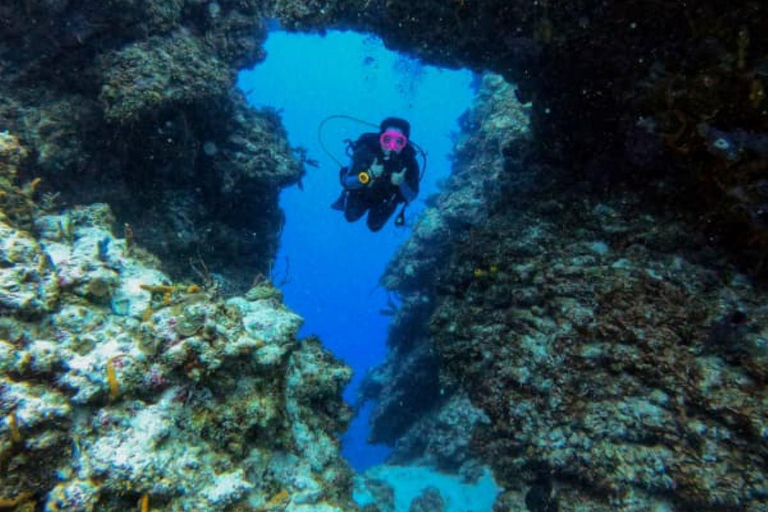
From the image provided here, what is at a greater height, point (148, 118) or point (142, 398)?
point (148, 118)

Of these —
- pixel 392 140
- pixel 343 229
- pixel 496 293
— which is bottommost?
pixel 496 293

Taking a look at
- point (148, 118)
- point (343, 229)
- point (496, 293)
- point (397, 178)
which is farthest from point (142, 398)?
point (343, 229)

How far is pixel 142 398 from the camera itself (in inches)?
124

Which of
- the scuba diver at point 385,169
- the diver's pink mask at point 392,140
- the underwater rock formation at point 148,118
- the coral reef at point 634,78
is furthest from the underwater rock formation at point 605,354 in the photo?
the underwater rock formation at point 148,118

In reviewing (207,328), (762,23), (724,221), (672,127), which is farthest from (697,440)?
(207,328)

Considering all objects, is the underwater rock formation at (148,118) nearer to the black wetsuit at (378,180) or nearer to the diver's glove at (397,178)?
the black wetsuit at (378,180)

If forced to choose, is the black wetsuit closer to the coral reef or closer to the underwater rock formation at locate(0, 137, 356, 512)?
the coral reef

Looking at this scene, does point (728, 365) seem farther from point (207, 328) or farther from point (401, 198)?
point (401, 198)

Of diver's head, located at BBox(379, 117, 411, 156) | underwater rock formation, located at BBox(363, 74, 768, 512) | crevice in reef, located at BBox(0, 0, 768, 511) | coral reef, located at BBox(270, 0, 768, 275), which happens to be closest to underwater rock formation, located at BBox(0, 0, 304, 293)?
crevice in reef, located at BBox(0, 0, 768, 511)

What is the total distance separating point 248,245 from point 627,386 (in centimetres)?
683

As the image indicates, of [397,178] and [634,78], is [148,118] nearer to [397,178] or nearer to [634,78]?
[397,178]

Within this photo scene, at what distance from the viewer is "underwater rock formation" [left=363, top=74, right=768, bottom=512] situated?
11.2 ft

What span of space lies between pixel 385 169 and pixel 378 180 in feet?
0.63

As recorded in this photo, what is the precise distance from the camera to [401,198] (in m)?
6.98
